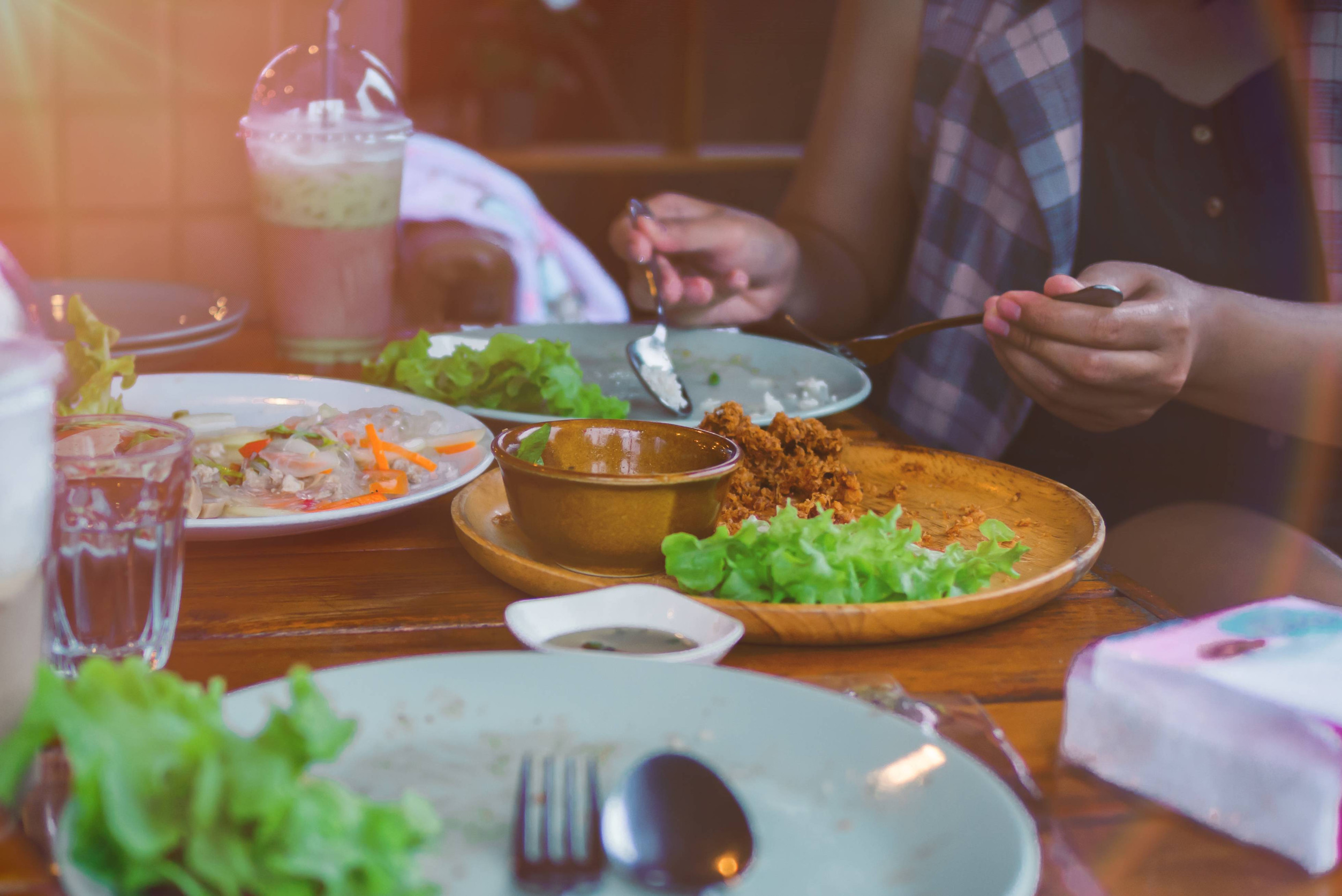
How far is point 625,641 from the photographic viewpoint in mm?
781

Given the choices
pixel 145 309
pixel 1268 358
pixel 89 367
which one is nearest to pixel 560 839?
pixel 89 367

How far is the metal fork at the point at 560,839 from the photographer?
54cm

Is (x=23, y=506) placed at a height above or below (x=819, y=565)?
above

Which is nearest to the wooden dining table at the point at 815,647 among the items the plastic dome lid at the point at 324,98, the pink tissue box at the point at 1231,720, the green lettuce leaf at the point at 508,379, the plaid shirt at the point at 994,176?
the pink tissue box at the point at 1231,720

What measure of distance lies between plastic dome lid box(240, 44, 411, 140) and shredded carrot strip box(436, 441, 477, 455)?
64 cm

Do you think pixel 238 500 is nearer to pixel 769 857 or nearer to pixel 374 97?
pixel 769 857

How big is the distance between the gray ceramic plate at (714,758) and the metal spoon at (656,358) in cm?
83

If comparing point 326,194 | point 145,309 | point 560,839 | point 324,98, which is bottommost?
point 145,309

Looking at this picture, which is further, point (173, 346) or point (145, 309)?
point (145, 309)

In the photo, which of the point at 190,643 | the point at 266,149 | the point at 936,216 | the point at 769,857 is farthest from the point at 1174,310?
the point at 266,149

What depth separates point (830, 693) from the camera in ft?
2.17

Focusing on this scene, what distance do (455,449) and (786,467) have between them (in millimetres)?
353

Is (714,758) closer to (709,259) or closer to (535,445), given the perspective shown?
(535,445)

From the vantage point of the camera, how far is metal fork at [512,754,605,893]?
0.54 meters
